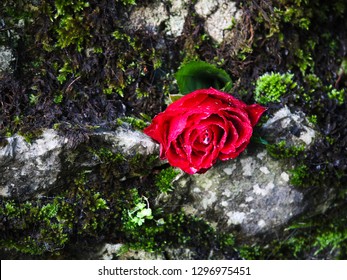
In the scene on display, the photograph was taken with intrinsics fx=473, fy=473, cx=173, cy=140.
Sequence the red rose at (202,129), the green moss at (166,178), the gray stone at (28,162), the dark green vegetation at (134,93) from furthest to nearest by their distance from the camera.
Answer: the green moss at (166,178) → the dark green vegetation at (134,93) → the gray stone at (28,162) → the red rose at (202,129)

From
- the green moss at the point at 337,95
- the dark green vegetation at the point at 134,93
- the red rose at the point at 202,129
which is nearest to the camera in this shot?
the red rose at the point at 202,129

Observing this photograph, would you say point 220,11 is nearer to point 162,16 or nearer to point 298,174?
point 162,16

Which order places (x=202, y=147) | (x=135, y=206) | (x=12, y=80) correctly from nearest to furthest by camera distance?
(x=202, y=147)
(x=12, y=80)
(x=135, y=206)

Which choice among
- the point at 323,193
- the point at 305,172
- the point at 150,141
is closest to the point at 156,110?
the point at 150,141

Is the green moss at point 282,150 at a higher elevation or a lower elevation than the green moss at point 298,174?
higher

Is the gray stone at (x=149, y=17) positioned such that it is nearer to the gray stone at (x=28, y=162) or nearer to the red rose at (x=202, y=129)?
the red rose at (x=202, y=129)

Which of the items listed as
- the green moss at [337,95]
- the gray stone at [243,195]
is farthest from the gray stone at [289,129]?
the green moss at [337,95]

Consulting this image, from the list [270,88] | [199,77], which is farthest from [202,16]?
[270,88]

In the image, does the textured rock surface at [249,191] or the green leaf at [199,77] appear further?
the textured rock surface at [249,191]
